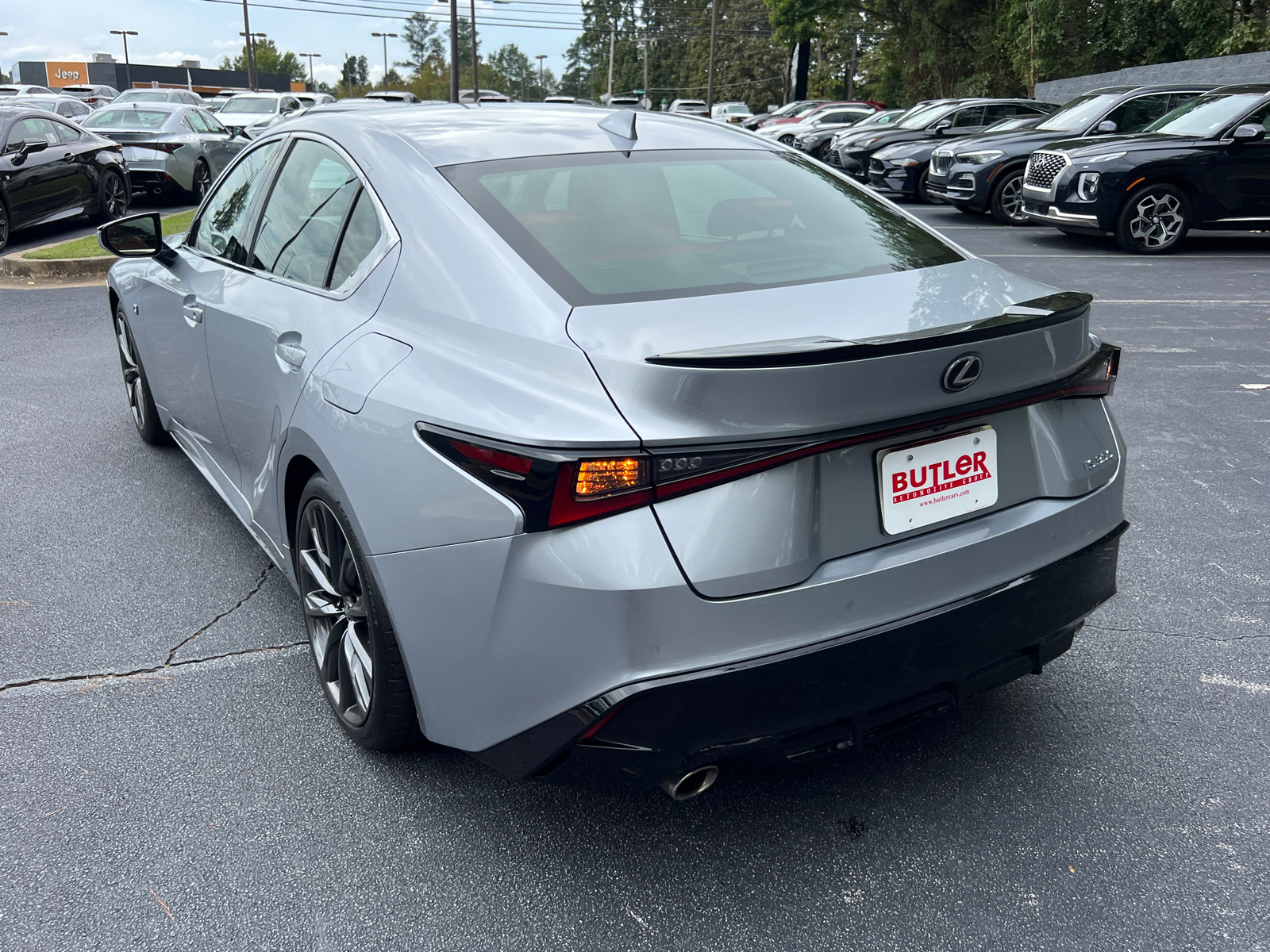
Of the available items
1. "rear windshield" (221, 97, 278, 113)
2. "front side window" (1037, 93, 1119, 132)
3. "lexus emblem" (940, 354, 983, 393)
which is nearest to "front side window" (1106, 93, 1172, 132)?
"front side window" (1037, 93, 1119, 132)

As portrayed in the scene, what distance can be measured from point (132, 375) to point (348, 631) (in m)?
3.11

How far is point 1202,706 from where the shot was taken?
2.89 m

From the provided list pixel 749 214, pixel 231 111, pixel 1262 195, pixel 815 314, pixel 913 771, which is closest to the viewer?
pixel 815 314

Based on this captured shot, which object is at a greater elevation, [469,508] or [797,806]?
[469,508]

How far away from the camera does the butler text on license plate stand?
2.05m

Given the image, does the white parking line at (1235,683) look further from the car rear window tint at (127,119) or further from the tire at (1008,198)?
the car rear window tint at (127,119)

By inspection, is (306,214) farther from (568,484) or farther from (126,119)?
(126,119)

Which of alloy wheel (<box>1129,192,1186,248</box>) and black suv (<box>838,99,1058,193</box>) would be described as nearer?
alloy wheel (<box>1129,192,1186,248</box>)

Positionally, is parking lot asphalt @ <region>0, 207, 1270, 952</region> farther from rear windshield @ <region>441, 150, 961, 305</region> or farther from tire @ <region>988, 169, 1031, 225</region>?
tire @ <region>988, 169, 1031, 225</region>

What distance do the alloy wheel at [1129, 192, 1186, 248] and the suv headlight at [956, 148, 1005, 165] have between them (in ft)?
10.2

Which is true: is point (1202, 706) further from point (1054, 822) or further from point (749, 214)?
point (749, 214)

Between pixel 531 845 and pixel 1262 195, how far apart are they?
39.3ft

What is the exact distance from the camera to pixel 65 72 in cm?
9506

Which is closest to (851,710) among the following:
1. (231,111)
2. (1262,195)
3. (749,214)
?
(749,214)
